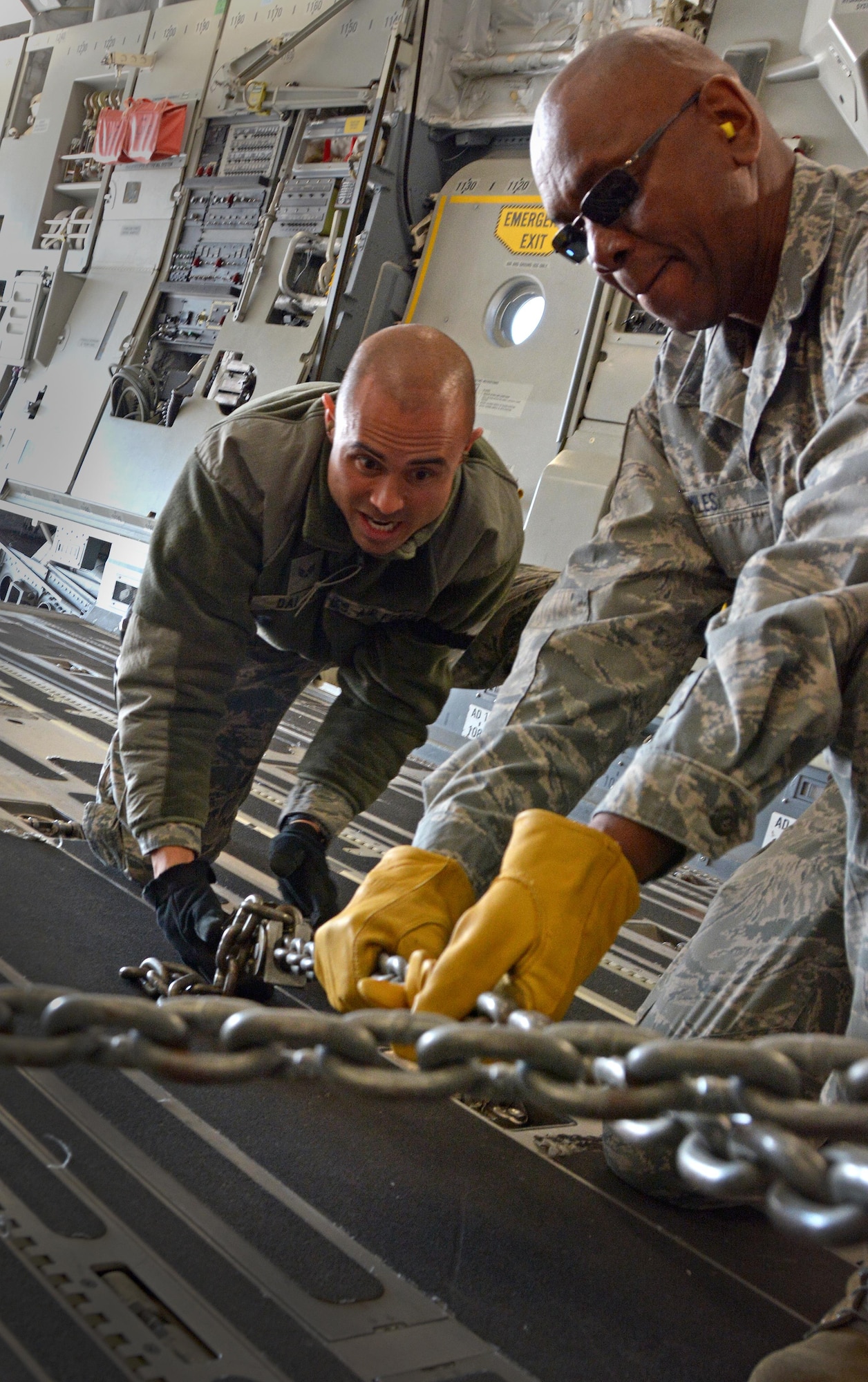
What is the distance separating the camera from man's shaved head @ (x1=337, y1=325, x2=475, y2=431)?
2146 mm

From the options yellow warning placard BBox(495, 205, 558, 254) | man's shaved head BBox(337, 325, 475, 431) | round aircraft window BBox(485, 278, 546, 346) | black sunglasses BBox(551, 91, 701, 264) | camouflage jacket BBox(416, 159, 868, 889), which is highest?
yellow warning placard BBox(495, 205, 558, 254)

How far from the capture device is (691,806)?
1111 mm

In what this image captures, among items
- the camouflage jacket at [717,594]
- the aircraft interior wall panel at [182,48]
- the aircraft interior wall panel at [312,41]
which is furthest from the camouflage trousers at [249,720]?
the aircraft interior wall panel at [182,48]

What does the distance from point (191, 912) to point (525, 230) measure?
425 cm

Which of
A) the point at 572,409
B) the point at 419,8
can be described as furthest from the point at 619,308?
the point at 419,8

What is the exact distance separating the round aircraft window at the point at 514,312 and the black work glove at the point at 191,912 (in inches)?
152

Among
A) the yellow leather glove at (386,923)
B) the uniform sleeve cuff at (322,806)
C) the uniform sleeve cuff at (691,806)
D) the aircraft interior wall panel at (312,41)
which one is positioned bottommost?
the uniform sleeve cuff at (322,806)

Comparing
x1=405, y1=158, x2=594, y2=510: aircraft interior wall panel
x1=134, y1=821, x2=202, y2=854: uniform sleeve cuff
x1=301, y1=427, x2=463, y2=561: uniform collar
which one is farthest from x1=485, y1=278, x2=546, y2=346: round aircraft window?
x1=134, y1=821, x2=202, y2=854: uniform sleeve cuff

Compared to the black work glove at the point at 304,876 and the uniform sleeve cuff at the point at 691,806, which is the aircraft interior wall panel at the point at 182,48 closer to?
the black work glove at the point at 304,876

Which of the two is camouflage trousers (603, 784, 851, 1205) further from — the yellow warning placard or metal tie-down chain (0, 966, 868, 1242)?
the yellow warning placard

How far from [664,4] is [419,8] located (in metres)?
1.39

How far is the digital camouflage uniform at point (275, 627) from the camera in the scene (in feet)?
7.18

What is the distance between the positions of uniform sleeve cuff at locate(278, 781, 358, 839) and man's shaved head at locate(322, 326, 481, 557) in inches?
20.1

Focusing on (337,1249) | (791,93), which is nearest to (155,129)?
(791,93)
